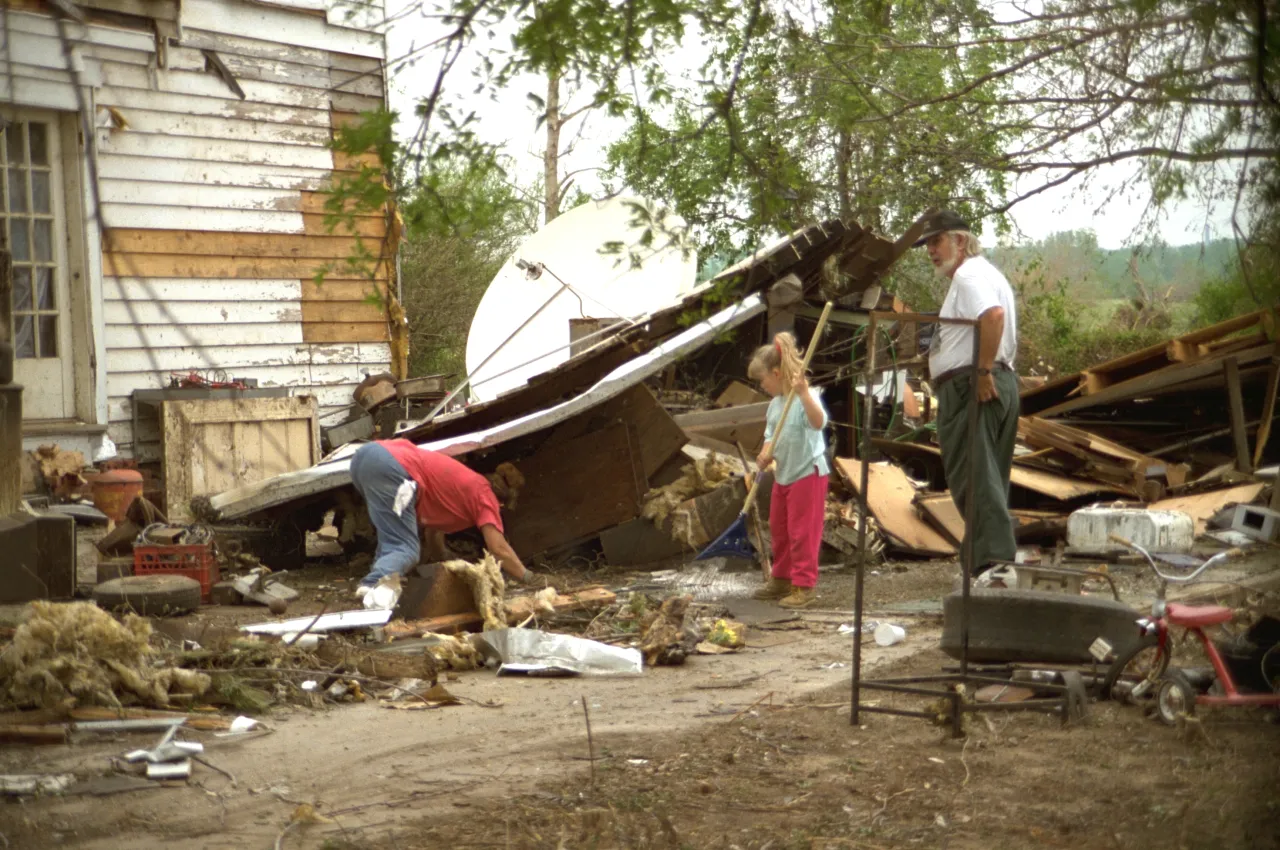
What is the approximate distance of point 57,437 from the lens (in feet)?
34.6

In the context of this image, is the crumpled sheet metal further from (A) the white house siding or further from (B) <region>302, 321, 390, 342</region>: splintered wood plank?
(B) <region>302, 321, 390, 342</region>: splintered wood plank

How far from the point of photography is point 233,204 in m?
12.0

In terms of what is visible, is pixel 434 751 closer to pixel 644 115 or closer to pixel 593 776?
pixel 593 776

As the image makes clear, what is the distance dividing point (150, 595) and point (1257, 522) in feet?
25.4

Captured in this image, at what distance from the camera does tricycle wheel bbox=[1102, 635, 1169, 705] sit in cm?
512

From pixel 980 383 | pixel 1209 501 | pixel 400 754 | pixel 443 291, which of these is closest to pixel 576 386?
pixel 980 383

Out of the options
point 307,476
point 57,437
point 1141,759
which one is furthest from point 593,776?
point 57,437

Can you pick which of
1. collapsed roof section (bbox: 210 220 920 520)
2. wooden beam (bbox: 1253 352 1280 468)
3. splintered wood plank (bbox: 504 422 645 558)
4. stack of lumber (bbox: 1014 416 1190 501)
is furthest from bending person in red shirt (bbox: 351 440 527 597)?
wooden beam (bbox: 1253 352 1280 468)

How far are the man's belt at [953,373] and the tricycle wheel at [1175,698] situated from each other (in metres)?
2.33

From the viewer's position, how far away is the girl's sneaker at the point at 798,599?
8.27 metres

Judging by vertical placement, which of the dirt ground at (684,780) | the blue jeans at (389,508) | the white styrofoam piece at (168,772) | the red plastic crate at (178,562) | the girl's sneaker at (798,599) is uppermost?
the blue jeans at (389,508)

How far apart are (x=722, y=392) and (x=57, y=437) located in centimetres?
595

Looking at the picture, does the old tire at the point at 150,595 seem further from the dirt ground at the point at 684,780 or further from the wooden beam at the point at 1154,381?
the wooden beam at the point at 1154,381

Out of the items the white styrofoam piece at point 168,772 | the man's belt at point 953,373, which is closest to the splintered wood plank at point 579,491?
the man's belt at point 953,373
